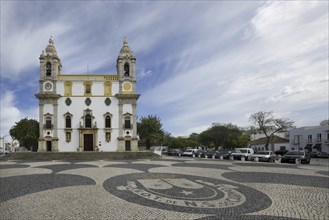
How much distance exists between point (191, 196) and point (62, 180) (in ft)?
22.5

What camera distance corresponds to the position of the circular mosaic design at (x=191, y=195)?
8756 millimetres

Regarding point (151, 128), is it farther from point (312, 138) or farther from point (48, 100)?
point (312, 138)

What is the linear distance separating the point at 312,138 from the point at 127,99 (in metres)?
43.0

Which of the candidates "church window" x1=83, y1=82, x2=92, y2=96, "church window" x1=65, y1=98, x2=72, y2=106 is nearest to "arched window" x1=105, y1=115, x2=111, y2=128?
"church window" x1=83, y1=82, x2=92, y2=96

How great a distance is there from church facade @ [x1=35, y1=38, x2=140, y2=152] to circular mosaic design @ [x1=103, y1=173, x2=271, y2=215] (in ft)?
110

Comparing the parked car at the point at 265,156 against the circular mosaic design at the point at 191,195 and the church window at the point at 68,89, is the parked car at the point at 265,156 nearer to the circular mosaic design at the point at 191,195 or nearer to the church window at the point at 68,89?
the circular mosaic design at the point at 191,195

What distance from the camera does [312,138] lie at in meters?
65.9

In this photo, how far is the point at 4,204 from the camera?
9125mm

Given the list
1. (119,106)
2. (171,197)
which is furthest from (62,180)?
(119,106)

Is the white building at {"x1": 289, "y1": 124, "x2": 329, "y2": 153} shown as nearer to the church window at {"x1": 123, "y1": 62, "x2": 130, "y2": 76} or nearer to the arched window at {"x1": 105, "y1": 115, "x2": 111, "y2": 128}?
the church window at {"x1": 123, "y1": 62, "x2": 130, "y2": 76}

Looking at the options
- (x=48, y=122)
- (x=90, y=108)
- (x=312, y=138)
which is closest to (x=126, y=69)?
(x=90, y=108)

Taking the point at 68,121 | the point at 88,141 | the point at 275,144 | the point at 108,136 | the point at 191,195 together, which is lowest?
the point at 275,144

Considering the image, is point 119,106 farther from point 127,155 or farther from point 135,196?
point 135,196

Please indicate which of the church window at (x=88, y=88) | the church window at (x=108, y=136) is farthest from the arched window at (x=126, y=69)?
the church window at (x=108, y=136)
